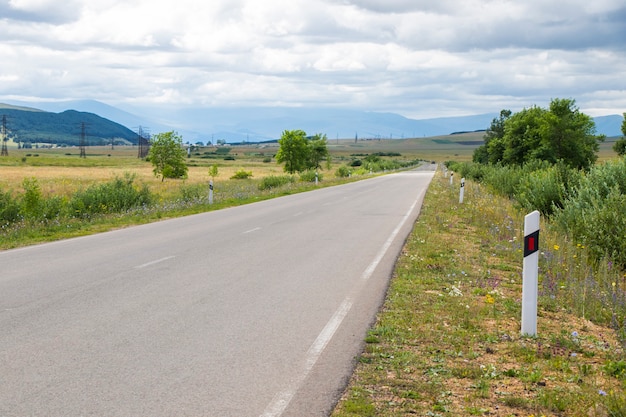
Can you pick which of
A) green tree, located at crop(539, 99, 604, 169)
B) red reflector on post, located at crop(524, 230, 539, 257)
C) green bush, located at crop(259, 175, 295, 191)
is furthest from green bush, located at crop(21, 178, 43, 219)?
green tree, located at crop(539, 99, 604, 169)

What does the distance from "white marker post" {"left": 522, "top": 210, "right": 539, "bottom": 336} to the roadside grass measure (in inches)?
6.6

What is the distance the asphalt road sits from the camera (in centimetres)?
492

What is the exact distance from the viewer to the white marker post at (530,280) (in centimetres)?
691

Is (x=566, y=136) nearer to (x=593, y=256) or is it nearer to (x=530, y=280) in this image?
(x=593, y=256)

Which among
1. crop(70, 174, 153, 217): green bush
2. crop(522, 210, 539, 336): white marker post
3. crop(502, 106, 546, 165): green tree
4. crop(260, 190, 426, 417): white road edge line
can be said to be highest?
crop(502, 106, 546, 165): green tree

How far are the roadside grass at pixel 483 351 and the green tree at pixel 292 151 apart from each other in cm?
6589

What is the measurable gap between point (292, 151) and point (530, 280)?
70676 millimetres

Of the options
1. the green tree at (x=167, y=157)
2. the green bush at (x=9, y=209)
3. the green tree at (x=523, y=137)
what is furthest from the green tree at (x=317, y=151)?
the green bush at (x=9, y=209)

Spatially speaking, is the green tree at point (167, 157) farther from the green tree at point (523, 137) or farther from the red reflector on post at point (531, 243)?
the red reflector on post at point (531, 243)

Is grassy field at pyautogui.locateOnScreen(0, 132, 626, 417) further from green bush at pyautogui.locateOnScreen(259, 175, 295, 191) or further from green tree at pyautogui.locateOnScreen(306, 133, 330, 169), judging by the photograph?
green tree at pyautogui.locateOnScreen(306, 133, 330, 169)

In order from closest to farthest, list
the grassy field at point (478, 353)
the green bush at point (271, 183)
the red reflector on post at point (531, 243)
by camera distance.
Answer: the grassy field at point (478, 353) → the red reflector on post at point (531, 243) → the green bush at point (271, 183)

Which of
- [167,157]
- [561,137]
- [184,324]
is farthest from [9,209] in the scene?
[167,157]

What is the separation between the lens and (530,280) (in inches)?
274

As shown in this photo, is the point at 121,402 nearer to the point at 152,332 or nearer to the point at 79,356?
the point at 79,356
